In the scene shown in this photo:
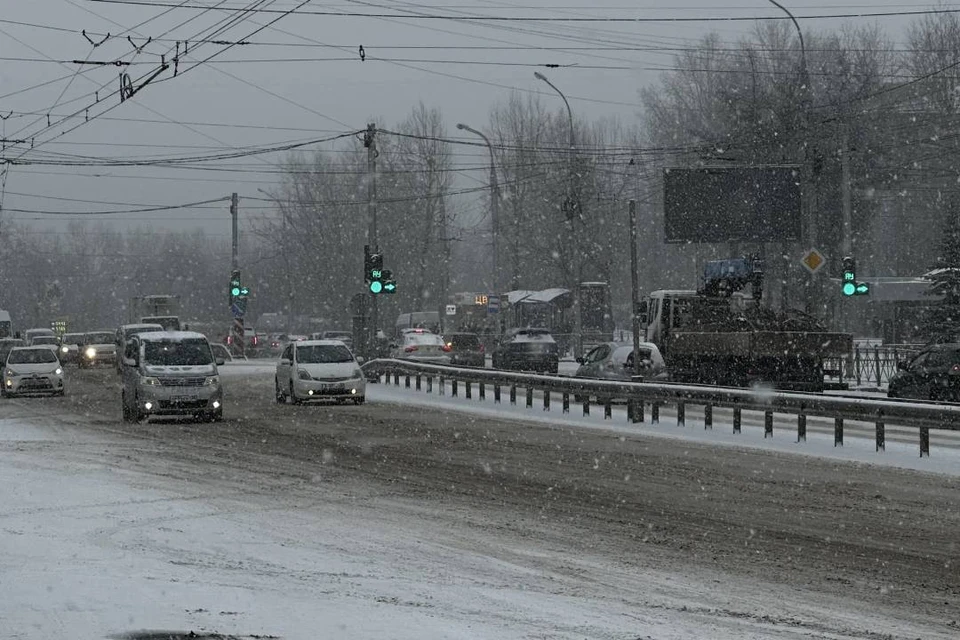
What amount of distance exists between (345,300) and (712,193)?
4512 centimetres

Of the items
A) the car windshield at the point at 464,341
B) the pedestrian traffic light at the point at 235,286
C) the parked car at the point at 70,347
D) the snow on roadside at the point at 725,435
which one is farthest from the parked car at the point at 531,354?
the parked car at the point at 70,347

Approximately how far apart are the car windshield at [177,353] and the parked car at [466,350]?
2324 centimetres

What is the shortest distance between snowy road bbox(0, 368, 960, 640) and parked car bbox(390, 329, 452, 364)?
2603 centimetres

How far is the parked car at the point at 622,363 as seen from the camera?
30625mm

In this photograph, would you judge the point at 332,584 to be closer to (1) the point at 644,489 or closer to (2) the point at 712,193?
(1) the point at 644,489

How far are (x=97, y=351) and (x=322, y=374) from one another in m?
33.5

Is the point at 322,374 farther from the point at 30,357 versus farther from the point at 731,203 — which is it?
the point at 731,203

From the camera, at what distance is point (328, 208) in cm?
8994

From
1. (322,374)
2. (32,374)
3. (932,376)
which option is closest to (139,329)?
(32,374)

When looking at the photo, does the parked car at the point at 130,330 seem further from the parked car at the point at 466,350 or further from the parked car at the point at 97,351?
the parked car at the point at 466,350

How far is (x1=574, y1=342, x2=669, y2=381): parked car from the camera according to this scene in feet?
100

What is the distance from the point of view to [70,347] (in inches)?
2552

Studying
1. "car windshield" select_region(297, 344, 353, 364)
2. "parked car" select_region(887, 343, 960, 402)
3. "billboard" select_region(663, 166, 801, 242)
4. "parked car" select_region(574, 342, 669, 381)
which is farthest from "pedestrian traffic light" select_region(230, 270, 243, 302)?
"parked car" select_region(887, 343, 960, 402)

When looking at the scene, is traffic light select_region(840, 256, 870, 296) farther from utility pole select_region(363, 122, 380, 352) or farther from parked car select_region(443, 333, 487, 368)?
parked car select_region(443, 333, 487, 368)
